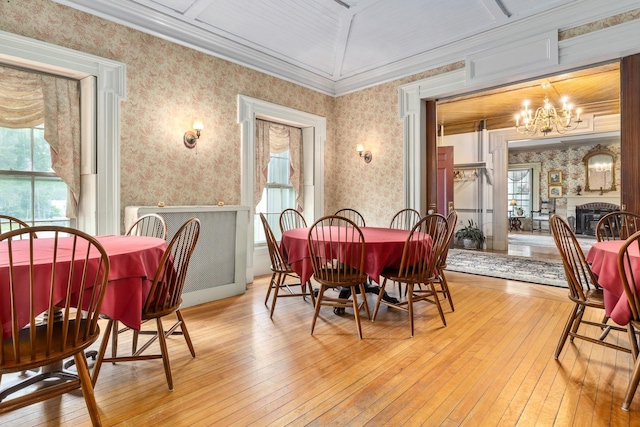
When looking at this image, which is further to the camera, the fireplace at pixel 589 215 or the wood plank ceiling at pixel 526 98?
the fireplace at pixel 589 215

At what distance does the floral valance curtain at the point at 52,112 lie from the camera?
2.86 metres

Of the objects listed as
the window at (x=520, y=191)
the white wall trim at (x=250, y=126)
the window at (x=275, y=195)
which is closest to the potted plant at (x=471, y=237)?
the window at (x=275, y=195)

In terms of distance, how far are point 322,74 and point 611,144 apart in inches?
379

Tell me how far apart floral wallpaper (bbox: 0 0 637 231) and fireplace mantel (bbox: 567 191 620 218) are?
8786mm

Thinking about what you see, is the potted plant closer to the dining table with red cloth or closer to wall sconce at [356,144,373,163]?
wall sconce at [356,144,373,163]

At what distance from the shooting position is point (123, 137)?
3365 mm

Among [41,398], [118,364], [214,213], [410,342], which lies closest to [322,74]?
[214,213]

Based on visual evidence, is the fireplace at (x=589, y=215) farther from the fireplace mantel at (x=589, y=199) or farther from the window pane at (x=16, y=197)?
the window pane at (x=16, y=197)

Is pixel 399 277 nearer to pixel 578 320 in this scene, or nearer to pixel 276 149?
pixel 578 320

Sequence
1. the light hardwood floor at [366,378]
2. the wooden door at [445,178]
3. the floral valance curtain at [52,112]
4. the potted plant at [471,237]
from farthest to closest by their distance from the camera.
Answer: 1. the potted plant at [471,237]
2. the wooden door at [445,178]
3. the floral valance curtain at [52,112]
4. the light hardwood floor at [366,378]

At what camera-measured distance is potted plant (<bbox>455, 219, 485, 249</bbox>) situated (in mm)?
7289

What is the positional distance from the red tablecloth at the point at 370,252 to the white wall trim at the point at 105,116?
1669mm

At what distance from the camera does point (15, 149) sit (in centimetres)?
293

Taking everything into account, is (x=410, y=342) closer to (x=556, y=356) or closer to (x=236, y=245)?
(x=556, y=356)
